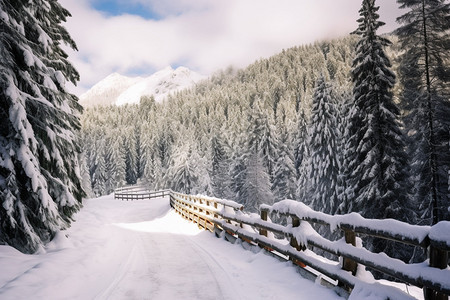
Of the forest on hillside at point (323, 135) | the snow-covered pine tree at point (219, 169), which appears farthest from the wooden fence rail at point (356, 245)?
the snow-covered pine tree at point (219, 169)

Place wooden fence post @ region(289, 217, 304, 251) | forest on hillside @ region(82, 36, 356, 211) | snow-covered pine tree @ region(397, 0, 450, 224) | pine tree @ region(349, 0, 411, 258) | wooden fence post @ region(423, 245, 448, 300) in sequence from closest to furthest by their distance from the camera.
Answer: wooden fence post @ region(423, 245, 448, 300) → wooden fence post @ region(289, 217, 304, 251) → snow-covered pine tree @ region(397, 0, 450, 224) → pine tree @ region(349, 0, 411, 258) → forest on hillside @ region(82, 36, 356, 211)

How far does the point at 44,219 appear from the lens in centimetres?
787

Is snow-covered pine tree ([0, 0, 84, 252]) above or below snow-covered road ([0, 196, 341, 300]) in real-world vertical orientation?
above

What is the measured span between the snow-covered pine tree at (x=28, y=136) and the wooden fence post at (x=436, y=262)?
805 cm

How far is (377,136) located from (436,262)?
16464 millimetres

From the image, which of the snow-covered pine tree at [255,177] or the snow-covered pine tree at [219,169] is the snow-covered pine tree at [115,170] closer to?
the snow-covered pine tree at [219,169]

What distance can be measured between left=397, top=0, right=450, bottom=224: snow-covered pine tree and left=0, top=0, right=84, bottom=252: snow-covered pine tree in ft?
59.3

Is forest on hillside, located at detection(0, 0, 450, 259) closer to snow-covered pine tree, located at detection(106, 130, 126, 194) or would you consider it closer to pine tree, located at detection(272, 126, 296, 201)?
pine tree, located at detection(272, 126, 296, 201)

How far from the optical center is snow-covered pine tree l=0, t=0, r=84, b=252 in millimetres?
7125

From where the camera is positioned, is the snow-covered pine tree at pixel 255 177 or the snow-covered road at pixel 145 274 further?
the snow-covered pine tree at pixel 255 177

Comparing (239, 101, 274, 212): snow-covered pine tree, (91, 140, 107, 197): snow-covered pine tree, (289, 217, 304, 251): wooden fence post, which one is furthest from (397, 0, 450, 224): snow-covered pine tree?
(91, 140, 107, 197): snow-covered pine tree

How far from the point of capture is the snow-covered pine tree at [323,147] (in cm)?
3042

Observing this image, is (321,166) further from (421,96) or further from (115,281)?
(115,281)

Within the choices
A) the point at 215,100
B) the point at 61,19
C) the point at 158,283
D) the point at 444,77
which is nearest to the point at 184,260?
the point at 158,283
